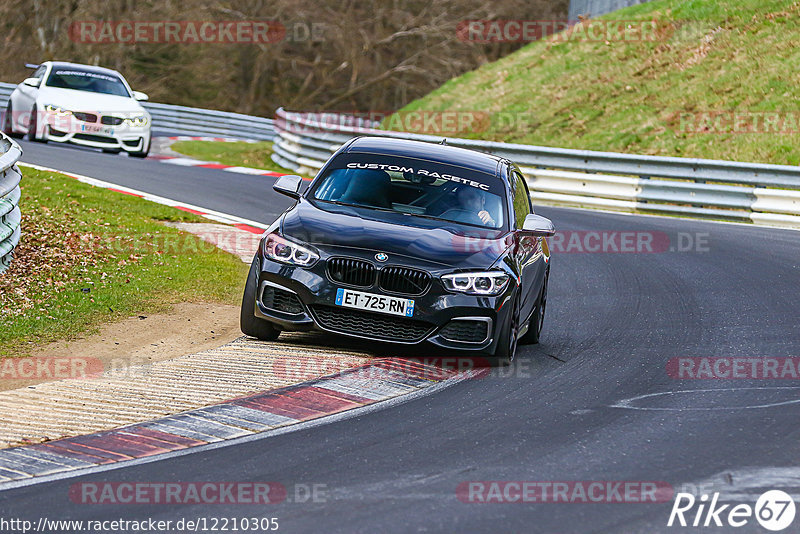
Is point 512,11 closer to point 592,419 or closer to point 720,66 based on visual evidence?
point 720,66

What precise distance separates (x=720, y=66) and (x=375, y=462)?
25.8 metres

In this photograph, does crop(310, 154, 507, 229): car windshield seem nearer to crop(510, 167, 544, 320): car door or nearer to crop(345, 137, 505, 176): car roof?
crop(345, 137, 505, 176): car roof

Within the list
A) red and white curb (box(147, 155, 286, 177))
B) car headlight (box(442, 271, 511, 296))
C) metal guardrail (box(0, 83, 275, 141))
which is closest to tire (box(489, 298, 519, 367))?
car headlight (box(442, 271, 511, 296))

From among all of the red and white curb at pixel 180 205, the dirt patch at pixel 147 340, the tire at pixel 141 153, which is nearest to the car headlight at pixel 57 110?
the tire at pixel 141 153

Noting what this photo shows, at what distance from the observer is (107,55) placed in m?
47.6

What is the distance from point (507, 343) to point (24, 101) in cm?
1676

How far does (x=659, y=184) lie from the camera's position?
70.3ft

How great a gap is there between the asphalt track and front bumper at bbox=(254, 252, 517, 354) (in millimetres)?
367

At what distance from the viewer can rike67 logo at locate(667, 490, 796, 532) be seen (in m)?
5.21

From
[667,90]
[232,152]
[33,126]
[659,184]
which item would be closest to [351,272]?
[659,184]

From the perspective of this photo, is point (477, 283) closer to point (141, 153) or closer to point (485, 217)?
point (485, 217)

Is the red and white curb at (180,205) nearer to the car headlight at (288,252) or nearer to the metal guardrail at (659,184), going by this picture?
the metal guardrail at (659,184)

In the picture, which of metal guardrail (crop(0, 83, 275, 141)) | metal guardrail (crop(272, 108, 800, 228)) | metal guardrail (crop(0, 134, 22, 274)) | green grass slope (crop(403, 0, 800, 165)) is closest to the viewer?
metal guardrail (crop(0, 134, 22, 274))

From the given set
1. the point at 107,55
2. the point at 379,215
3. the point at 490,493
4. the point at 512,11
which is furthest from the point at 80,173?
the point at 512,11
